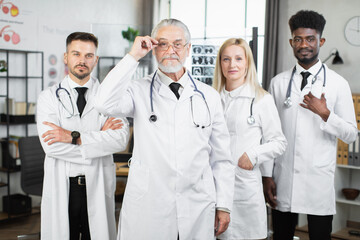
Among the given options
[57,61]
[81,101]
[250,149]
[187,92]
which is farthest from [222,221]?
[57,61]

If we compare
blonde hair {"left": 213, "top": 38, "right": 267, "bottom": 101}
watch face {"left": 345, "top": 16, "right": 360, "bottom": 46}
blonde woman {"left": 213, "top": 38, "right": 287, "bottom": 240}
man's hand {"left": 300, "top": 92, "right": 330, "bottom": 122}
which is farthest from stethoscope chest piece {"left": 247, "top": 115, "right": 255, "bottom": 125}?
watch face {"left": 345, "top": 16, "right": 360, "bottom": 46}

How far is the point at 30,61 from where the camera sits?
5031 millimetres

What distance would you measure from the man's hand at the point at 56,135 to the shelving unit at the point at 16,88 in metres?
2.46

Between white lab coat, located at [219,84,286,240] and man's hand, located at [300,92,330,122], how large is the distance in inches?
9.3

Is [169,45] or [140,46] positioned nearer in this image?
[140,46]

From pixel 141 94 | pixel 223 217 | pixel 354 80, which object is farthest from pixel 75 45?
pixel 354 80

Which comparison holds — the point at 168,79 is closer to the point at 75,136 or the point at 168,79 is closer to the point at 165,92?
the point at 165,92

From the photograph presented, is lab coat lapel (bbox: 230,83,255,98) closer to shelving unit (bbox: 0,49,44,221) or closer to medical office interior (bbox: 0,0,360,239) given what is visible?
medical office interior (bbox: 0,0,360,239)

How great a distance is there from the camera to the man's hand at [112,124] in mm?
2604

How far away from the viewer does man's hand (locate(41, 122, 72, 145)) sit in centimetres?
244

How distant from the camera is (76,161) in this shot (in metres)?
2.49

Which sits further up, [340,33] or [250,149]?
[340,33]

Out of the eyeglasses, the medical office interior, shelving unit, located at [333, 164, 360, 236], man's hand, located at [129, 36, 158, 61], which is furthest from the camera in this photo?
the medical office interior

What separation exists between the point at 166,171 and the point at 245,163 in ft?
2.16
